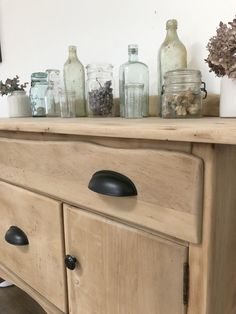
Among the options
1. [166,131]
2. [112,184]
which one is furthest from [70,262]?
[166,131]

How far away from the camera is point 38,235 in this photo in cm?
76

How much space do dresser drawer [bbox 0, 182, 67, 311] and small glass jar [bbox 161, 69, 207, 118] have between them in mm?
364

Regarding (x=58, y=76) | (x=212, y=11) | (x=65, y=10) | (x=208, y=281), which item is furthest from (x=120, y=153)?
(x=65, y=10)

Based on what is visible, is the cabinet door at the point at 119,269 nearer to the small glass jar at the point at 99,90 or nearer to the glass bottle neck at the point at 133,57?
the small glass jar at the point at 99,90

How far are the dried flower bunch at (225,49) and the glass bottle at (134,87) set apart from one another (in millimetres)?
237

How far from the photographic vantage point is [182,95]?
2.41ft

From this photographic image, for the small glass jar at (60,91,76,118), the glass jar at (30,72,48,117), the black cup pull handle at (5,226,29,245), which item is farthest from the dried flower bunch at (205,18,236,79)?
the glass jar at (30,72,48,117)

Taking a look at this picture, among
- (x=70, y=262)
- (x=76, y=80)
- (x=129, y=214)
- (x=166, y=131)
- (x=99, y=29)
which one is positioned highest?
(x=99, y=29)

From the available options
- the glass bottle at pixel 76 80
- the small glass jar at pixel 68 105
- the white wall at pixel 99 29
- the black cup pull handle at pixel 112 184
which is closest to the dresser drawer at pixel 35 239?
the black cup pull handle at pixel 112 184

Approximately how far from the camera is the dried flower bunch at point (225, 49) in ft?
2.02

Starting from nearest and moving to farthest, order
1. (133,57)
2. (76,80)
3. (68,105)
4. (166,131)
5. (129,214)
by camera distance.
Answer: (166,131)
(129,214)
(133,57)
(68,105)
(76,80)

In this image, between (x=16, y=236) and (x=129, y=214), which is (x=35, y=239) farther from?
(x=129, y=214)

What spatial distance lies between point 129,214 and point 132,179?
0.07m

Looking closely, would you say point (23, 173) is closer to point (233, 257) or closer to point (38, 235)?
point (38, 235)
